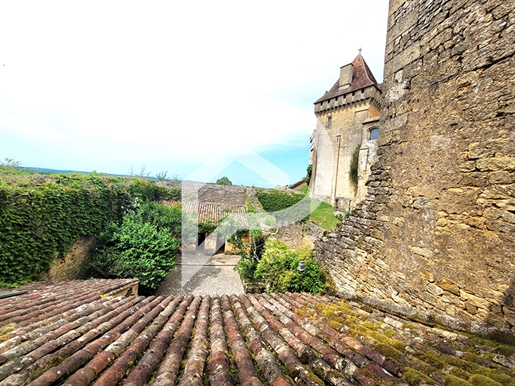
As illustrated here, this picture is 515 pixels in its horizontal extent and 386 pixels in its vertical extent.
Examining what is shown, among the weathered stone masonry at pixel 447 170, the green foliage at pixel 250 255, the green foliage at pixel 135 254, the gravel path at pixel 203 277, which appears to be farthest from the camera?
the gravel path at pixel 203 277

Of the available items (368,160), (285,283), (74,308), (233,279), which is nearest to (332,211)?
(368,160)

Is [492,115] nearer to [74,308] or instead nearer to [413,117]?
[413,117]

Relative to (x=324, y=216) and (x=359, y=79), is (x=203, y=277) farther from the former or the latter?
(x=359, y=79)

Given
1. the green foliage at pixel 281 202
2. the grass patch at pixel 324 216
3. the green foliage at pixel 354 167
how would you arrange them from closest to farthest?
1. the grass patch at pixel 324 216
2. the green foliage at pixel 354 167
3. the green foliage at pixel 281 202

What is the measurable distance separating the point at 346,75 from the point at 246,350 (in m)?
23.8

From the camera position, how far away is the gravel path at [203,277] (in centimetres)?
1079

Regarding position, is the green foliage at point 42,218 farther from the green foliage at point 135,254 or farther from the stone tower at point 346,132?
the stone tower at point 346,132

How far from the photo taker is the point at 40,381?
1.44 m

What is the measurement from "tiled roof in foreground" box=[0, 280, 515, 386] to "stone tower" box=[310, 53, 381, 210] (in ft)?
54.6

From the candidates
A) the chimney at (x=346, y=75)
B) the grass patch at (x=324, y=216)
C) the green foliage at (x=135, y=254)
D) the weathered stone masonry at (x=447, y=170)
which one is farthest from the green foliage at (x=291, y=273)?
the chimney at (x=346, y=75)

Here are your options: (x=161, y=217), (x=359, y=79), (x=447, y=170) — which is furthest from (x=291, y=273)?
(x=359, y=79)

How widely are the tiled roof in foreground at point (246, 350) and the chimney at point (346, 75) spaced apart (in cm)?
2218

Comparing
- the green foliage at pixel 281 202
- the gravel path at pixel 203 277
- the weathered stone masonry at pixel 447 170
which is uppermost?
the weathered stone masonry at pixel 447 170

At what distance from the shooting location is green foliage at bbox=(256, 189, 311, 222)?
20759 millimetres
